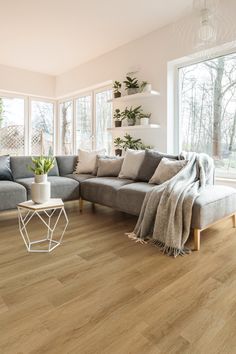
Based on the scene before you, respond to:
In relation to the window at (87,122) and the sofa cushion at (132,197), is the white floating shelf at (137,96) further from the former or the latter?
the sofa cushion at (132,197)

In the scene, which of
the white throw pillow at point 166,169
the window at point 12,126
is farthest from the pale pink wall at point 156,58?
the window at point 12,126

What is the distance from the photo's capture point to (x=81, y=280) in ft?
5.70

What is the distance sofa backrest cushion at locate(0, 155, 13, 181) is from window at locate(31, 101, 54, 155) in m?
2.74

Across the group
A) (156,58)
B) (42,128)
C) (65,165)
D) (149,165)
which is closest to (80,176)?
(65,165)

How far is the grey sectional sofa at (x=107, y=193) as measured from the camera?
2322mm

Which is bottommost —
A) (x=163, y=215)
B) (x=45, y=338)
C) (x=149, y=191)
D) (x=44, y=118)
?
(x=45, y=338)

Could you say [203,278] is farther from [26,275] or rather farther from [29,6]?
[29,6]

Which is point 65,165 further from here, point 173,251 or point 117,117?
point 173,251

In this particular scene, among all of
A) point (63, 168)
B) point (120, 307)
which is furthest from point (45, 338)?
point (63, 168)

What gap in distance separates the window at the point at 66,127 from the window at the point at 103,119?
1.06 m

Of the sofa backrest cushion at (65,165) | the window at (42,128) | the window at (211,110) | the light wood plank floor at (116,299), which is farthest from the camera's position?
the window at (42,128)

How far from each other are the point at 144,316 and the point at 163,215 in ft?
3.61

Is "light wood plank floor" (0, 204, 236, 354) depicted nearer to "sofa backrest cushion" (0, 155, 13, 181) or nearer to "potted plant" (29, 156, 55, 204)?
"potted plant" (29, 156, 55, 204)

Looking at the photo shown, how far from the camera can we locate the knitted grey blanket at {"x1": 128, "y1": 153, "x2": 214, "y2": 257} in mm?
2223
